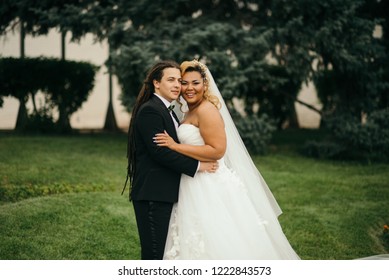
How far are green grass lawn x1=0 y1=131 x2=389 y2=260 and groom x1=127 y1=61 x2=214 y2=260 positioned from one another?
1.77 metres

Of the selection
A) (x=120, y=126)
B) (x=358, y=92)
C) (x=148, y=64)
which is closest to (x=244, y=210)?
(x=148, y=64)

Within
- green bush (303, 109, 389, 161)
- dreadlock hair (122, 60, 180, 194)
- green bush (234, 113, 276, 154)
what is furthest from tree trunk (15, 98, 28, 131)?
dreadlock hair (122, 60, 180, 194)

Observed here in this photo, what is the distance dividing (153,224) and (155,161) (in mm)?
418

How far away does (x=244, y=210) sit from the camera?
13.3 feet

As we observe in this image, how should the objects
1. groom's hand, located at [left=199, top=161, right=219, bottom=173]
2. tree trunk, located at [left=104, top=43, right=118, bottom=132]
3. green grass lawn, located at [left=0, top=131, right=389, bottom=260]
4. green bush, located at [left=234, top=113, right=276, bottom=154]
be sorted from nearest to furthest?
groom's hand, located at [left=199, top=161, right=219, bottom=173] < green grass lawn, located at [left=0, top=131, right=389, bottom=260] < green bush, located at [left=234, top=113, right=276, bottom=154] < tree trunk, located at [left=104, top=43, right=118, bottom=132]

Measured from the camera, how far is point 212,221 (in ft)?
13.0

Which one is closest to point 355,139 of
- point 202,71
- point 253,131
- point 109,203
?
point 253,131

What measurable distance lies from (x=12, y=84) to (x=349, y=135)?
6.12 meters

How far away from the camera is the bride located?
3.86 m

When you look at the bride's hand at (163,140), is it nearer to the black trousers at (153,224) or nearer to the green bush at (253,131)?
the black trousers at (153,224)

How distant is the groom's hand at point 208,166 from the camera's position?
3882mm

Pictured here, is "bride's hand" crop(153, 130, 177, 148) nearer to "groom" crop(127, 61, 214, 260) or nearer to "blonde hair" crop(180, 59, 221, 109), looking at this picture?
"groom" crop(127, 61, 214, 260)

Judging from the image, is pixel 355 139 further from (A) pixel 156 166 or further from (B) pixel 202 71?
(A) pixel 156 166
